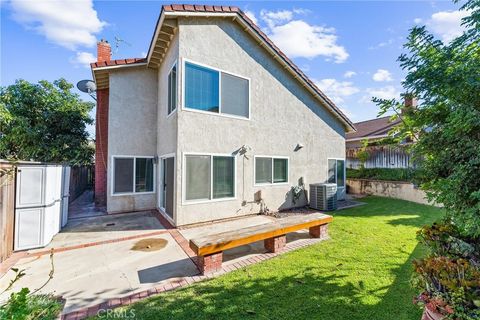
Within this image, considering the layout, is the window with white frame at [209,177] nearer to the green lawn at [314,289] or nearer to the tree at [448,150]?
the green lawn at [314,289]

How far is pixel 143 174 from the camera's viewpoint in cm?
1074

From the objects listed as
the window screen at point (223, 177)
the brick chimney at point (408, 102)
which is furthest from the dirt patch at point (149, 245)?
the brick chimney at point (408, 102)

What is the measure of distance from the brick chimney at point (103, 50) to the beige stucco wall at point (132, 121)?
9.28ft

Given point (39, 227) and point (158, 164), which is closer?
point (39, 227)

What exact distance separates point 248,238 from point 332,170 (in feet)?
33.0

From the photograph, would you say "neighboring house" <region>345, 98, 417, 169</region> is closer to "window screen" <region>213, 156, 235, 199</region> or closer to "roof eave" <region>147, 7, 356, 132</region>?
"roof eave" <region>147, 7, 356, 132</region>

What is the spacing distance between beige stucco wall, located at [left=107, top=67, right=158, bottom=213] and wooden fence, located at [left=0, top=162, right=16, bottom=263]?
4.37m

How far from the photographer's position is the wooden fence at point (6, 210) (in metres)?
5.09

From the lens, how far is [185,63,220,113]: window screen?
8195mm

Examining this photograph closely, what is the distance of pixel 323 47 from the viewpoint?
11.5 m

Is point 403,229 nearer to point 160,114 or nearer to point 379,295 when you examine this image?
point 379,295

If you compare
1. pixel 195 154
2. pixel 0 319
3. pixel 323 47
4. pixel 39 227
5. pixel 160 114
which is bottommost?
pixel 39 227

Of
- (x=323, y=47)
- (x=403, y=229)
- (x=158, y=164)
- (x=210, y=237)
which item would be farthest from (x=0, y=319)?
(x=323, y=47)

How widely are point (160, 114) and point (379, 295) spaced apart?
10374 mm
